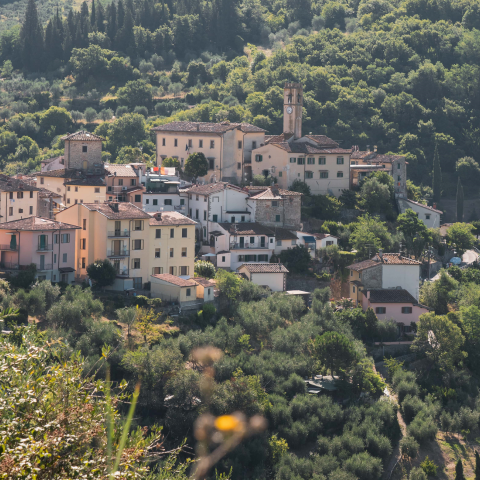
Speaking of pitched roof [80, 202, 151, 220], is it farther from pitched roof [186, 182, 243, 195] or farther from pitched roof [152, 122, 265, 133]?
pitched roof [152, 122, 265, 133]

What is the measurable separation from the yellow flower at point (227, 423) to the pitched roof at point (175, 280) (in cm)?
1084

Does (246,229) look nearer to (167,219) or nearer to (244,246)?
(244,246)

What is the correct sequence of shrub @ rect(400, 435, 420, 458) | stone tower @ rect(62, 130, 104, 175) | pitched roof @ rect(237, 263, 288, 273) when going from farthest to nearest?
stone tower @ rect(62, 130, 104, 175)
pitched roof @ rect(237, 263, 288, 273)
shrub @ rect(400, 435, 420, 458)

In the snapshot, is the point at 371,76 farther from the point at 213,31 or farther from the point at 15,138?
the point at 15,138

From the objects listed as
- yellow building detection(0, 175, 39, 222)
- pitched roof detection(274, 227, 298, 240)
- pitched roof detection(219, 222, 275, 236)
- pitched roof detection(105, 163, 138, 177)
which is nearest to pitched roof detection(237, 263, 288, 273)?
pitched roof detection(219, 222, 275, 236)

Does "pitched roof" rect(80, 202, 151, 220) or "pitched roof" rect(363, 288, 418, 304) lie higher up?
"pitched roof" rect(80, 202, 151, 220)

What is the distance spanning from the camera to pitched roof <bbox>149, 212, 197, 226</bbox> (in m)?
55.9

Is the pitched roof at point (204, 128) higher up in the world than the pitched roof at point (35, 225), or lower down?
higher up

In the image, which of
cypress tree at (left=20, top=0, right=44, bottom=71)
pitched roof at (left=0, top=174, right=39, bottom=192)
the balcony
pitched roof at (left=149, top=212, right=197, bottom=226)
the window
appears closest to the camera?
the balcony

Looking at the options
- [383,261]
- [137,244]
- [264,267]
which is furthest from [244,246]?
[383,261]

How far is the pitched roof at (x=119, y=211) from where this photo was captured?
177ft

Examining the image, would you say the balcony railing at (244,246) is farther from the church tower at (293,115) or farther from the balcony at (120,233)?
the church tower at (293,115)

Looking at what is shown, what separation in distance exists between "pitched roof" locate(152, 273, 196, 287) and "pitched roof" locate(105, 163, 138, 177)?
42.1 ft

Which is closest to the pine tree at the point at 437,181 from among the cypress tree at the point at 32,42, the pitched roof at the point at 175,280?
the pitched roof at the point at 175,280
